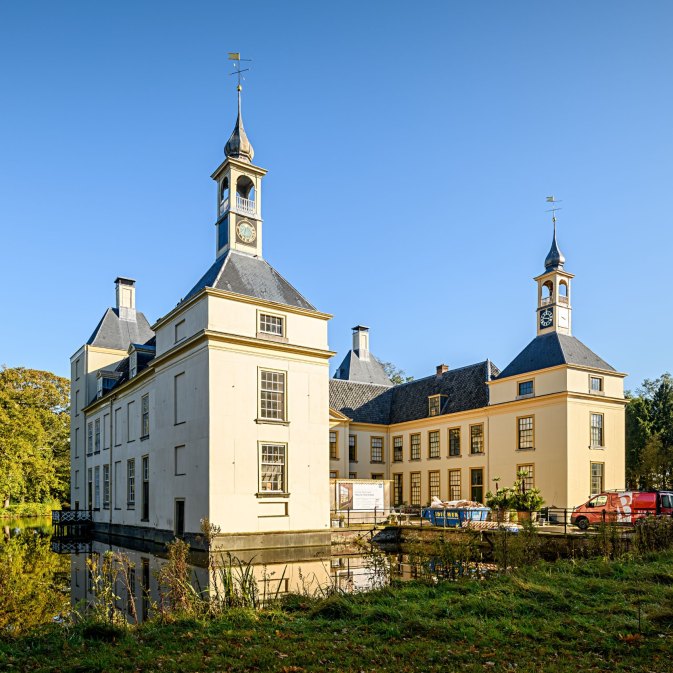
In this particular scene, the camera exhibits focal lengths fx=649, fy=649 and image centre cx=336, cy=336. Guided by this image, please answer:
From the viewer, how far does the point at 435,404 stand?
3788 centimetres

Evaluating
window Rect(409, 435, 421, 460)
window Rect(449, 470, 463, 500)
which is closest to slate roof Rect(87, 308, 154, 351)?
window Rect(409, 435, 421, 460)

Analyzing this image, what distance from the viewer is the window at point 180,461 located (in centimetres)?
2297

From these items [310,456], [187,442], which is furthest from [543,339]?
[187,442]

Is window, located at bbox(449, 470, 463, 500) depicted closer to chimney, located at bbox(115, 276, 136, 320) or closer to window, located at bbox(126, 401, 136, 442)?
window, located at bbox(126, 401, 136, 442)

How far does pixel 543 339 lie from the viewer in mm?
32625

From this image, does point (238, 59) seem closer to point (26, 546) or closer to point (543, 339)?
point (543, 339)

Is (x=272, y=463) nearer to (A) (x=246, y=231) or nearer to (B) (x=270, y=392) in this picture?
Answer: (B) (x=270, y=392)

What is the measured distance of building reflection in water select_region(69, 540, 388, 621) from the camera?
1228cm

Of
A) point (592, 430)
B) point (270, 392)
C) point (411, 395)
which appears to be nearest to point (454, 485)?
point (411, 395)

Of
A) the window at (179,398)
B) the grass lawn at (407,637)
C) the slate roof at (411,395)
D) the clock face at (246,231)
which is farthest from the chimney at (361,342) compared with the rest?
the grass lawn at (407,637)

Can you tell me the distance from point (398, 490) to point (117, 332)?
1962cm

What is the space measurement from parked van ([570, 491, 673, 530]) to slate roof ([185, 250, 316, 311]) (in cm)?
1302

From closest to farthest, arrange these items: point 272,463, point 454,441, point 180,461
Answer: point 272,463, point 180,461, point 454,441

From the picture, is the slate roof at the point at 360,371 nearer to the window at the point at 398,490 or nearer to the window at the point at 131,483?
the window at the point at 398,490
